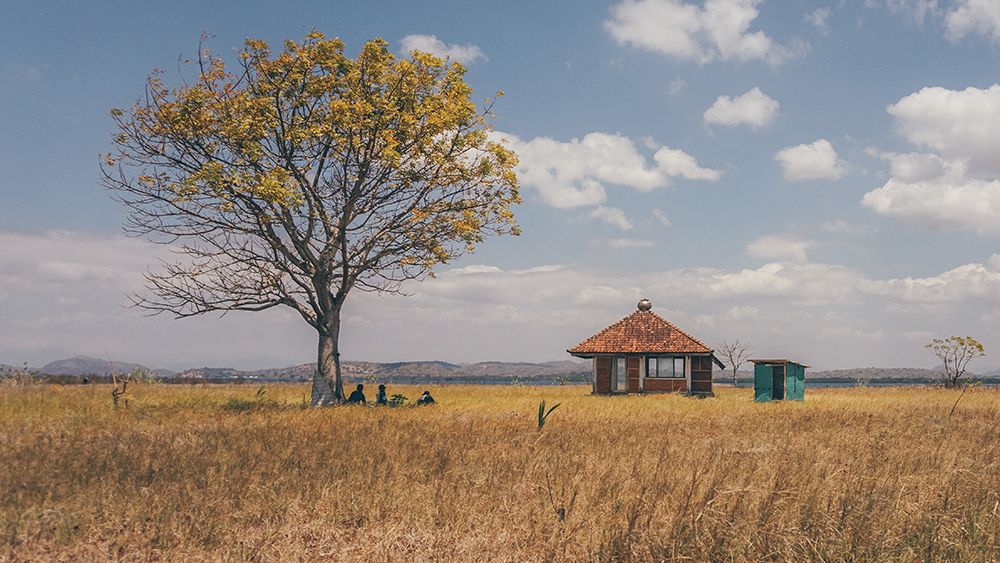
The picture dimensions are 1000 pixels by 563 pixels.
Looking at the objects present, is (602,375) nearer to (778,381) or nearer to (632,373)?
(632,373)

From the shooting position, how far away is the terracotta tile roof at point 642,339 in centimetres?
3706

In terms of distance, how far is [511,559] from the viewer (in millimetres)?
5617

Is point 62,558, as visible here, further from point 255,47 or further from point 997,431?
point 255,47

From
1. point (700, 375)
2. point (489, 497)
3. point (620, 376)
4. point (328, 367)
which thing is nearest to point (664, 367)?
point (700, 375)

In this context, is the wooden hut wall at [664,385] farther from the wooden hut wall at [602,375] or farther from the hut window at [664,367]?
the wooden hut wall at [602,375]

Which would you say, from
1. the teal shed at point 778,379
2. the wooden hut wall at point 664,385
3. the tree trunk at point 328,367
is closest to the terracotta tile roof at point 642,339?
the wooden hut wall at point 664,385

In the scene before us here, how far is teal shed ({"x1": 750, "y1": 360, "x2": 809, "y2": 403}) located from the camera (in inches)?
1284

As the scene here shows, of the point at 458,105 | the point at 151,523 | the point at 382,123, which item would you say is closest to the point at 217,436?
the point at 151,523

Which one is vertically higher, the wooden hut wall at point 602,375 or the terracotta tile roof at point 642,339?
the terracotta tile roof at point 642,339

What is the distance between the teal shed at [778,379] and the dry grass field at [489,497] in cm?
2056

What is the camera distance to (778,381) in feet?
109

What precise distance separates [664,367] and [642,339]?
1.95 meters

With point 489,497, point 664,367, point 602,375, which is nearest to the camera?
point 489,497

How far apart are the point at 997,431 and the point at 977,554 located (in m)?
11.9
